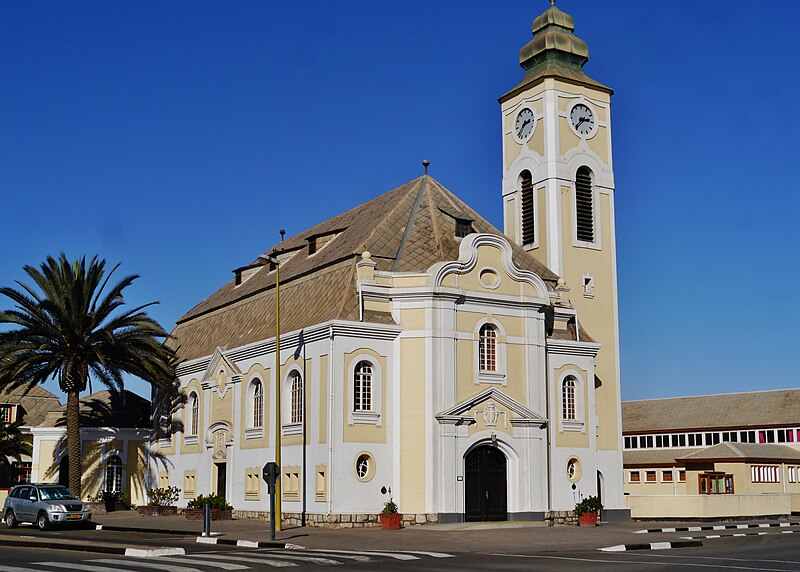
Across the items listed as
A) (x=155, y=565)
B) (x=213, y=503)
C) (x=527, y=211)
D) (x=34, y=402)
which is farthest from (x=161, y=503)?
(x=34, y=402)

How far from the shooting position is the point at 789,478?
60.8 meters

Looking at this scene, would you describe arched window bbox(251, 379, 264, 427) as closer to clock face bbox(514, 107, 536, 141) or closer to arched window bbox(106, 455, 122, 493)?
arched window bbox(106, 455, 122, 493)

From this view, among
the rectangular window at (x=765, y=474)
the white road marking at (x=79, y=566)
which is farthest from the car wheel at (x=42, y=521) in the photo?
the rectangular window at (x=765, y=474)

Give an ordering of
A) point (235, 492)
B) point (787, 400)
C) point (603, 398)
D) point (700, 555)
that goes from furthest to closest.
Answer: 1. point (787, 400)
2. point (603, 398)
3. point (235, 492)
4. point (700, 555)

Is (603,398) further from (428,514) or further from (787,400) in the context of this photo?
(787,400)

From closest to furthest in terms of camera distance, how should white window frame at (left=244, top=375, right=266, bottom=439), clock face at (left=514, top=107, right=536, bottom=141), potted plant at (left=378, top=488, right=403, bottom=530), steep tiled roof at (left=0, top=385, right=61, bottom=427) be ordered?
potted plant at (left=378, top=488, right=403, bottom=530) → white window frame at (left=244, top=375, right=266, bottom=439) → clock face at (left=514, top=107, right=536, bottom=141) → steep tiled roof at (left=0, top=385, right=61, bottom=427)

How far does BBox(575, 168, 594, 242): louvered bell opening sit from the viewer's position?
4962 cm

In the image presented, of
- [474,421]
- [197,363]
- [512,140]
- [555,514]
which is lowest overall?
[555,514]

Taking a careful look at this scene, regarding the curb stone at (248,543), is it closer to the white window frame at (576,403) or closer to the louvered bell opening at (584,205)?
the white window frame at (576,403)

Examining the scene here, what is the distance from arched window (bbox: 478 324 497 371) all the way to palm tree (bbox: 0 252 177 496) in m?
16.5

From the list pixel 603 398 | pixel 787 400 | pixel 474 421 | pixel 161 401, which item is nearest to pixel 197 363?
pixel 161 401

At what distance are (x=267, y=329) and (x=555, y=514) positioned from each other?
15.1m

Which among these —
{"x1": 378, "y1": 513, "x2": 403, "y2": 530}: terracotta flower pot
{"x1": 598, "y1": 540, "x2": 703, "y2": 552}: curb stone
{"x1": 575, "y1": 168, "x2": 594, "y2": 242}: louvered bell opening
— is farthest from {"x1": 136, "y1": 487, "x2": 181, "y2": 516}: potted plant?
{"x1": 598, "y1": 540, "x2": 703, "y2": 552}: curb stone

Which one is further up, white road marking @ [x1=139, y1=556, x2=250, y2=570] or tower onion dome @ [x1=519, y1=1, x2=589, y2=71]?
tower onion dome @ [x1=519, y1=1, x2=589, y2=71]
